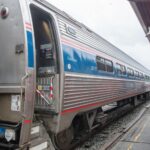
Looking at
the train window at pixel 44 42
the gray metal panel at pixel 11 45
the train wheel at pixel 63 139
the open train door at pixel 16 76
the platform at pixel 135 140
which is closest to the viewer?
the open train door at pixel 16 76

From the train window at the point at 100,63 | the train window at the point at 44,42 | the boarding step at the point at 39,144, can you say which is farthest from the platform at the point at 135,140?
the train window at the point at 44,42

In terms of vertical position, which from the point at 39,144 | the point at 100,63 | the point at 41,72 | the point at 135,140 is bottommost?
the point at 135,140

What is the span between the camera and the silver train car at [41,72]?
3230mm

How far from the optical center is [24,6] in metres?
3.38

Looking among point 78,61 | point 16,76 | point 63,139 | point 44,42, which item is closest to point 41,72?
point 44,42

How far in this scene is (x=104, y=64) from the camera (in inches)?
261

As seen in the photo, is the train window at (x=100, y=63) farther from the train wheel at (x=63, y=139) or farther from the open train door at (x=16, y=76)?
the open train door at (x=16, y=76)

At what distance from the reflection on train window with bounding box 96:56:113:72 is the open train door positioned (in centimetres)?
301

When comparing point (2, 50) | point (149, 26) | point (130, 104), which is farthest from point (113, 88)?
point (130, 104)

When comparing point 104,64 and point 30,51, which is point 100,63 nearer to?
point 104,64

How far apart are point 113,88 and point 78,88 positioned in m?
2.97

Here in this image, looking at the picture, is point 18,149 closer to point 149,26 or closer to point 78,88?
point 78,88

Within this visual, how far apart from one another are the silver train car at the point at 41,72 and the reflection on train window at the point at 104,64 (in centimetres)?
56

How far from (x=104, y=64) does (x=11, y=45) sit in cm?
373
